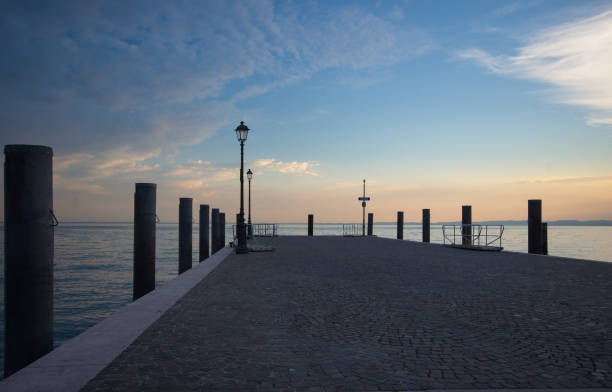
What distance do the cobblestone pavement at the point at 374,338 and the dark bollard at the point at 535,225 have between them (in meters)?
9.00

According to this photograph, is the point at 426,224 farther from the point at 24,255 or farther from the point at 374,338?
the point at 24,255

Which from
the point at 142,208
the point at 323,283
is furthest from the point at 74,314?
the point at 323,283

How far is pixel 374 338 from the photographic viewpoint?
5.12m

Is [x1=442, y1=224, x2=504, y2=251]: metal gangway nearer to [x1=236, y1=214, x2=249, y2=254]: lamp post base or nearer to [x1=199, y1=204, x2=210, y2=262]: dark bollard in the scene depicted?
[x1=236, y1=214, x2=249, y2=254]: lamp post base

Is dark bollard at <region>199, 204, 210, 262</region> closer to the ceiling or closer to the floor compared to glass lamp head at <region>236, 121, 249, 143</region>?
closer to the floor

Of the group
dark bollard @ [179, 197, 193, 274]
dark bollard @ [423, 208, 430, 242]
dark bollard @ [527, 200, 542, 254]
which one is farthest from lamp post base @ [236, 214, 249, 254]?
dark bollard @ [423, 208, 430, 242]

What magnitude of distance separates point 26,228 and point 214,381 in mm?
3194

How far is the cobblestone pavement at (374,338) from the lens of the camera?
3.84m

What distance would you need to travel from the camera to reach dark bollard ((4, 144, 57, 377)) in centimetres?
506

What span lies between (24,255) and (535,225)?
1900 cm

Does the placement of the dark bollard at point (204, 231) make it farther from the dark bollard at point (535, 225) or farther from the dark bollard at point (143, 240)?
the dark bollard at point (535, 225)

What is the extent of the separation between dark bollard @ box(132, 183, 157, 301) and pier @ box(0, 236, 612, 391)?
4.16 feet

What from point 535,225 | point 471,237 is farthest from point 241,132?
point 535,225

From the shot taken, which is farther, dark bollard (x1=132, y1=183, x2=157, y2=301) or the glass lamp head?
the glass lamp head
